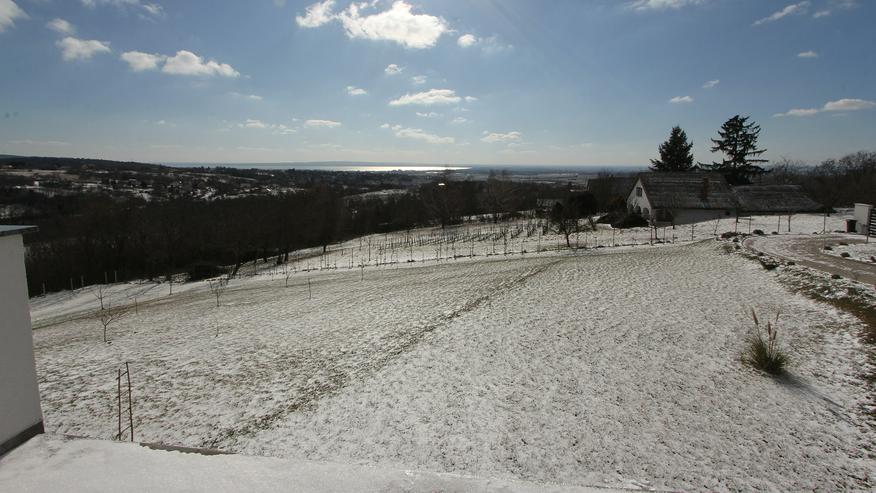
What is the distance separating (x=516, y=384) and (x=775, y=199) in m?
41.7

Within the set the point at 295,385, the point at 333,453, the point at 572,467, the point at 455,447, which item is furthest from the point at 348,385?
the point at 572,467

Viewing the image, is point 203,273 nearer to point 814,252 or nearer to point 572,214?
point 572,214

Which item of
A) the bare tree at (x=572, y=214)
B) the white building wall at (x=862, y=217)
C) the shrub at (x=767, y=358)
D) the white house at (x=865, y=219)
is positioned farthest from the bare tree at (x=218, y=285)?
the white building wall at (x=862, y=217)

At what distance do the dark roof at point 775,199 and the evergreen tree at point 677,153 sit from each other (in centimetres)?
1415

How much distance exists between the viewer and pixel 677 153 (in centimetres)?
5544

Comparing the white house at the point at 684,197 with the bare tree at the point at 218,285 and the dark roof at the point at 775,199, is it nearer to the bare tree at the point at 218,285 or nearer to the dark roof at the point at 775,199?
the dark roof at the point at 775,199

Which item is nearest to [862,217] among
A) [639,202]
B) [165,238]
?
[639,202]

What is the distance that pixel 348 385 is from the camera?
1095 cm

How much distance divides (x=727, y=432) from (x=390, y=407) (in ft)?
21.3

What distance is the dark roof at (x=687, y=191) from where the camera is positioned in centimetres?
3962

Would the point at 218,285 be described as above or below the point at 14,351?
below

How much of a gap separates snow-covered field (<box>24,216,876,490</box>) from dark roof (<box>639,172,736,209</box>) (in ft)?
69.0

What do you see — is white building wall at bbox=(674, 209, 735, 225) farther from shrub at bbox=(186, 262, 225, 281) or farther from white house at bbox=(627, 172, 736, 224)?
shrub at bbox=(186, 262, 225, 281)

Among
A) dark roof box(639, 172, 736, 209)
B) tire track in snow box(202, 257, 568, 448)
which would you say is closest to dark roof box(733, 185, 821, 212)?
dark roof box(639, 172, 736, 209)
